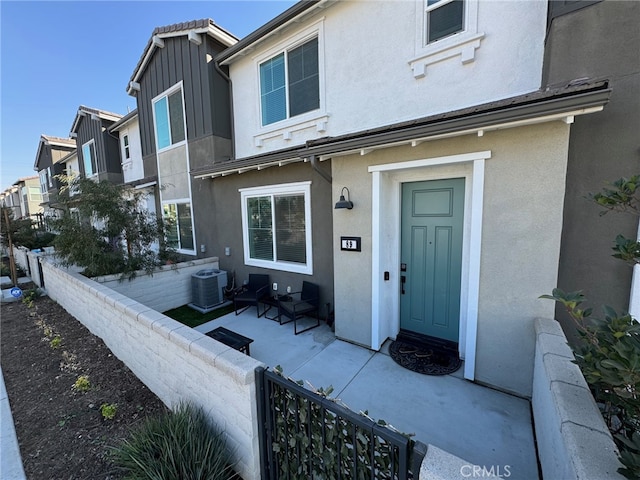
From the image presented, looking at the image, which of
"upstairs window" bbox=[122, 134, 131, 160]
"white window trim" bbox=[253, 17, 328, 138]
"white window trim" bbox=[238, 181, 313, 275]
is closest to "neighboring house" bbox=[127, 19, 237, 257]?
"white window trim" bbox=[253, 17, 328, 138]

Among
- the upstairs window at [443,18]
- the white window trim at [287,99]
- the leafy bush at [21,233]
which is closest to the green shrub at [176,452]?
the white window trim at [287,99]

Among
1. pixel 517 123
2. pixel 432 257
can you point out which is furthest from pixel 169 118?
pixel 517 123

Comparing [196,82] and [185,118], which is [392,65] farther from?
[185,118]

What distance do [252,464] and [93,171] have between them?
18.1 meters

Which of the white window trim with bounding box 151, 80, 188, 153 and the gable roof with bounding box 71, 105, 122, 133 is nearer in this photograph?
the white window trim with bounding box 151, 80, 188, 153

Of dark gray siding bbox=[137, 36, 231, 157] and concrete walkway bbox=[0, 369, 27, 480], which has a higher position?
dark gray siding bbox=[137, 36, 231, 157]

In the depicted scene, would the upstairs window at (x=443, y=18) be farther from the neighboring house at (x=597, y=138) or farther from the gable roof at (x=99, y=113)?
the gable roof at (x=99, y=113)

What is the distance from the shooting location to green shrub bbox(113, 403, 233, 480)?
2.09m

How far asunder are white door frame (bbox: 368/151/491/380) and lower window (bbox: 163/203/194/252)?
676 centimetres

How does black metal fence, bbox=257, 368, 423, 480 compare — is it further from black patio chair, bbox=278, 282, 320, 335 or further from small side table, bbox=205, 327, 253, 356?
black patio chair, bbox=278, 282, 320, 335

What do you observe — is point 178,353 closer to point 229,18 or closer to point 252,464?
point 252,464

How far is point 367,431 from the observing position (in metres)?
1.61

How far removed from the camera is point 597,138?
2979 millimetres

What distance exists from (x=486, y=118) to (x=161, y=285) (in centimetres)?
718
